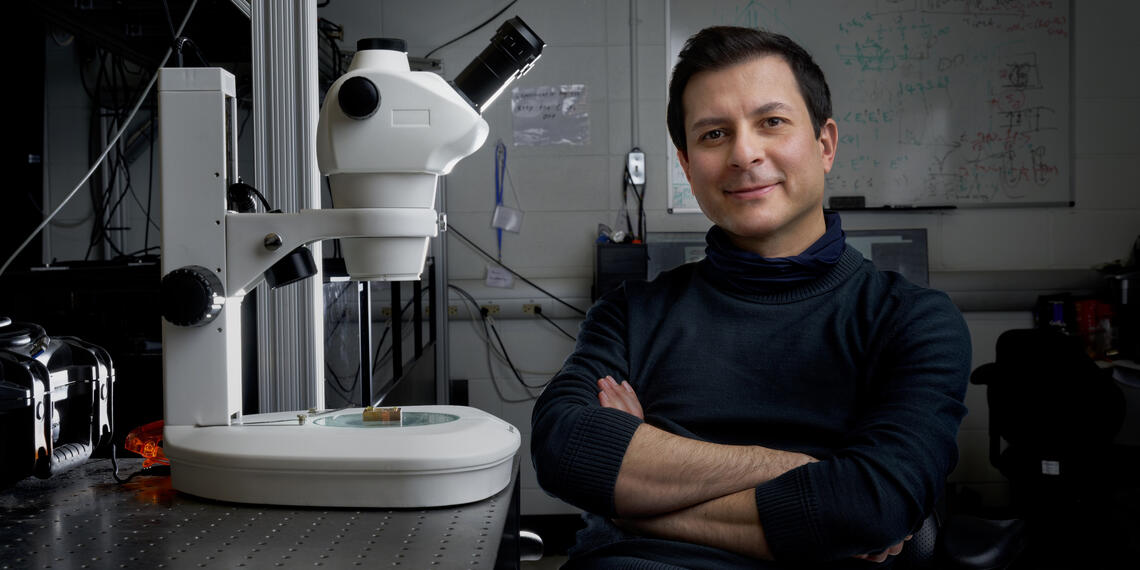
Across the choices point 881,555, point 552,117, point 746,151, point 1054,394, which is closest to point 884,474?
point 881,555

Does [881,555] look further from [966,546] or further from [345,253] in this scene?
[345,253]

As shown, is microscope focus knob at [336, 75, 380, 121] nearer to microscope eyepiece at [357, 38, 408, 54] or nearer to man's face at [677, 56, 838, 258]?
microscope eyepiece at [357, 38, 408, 54]

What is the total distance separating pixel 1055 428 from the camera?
249 cm

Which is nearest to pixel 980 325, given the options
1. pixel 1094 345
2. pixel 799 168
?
pixel 1094 345

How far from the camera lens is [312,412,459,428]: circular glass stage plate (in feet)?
3.06

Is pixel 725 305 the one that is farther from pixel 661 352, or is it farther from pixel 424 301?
pixel 424 301

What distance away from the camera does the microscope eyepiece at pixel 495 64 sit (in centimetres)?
95

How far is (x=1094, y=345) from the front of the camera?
2947 millimetres

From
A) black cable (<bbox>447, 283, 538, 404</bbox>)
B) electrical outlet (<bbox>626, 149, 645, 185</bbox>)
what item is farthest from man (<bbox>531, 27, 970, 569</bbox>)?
black cable (<bbox>447, 283, 538, 404</bbox>)

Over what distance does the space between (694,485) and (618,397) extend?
20cm

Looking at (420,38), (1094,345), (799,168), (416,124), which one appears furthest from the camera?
(420,38)

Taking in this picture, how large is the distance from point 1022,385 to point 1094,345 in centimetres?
66

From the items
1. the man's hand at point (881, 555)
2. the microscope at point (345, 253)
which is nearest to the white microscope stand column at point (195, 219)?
the microscope at point (345, 253)

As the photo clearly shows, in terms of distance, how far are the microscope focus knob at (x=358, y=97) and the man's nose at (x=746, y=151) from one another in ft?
1.73
